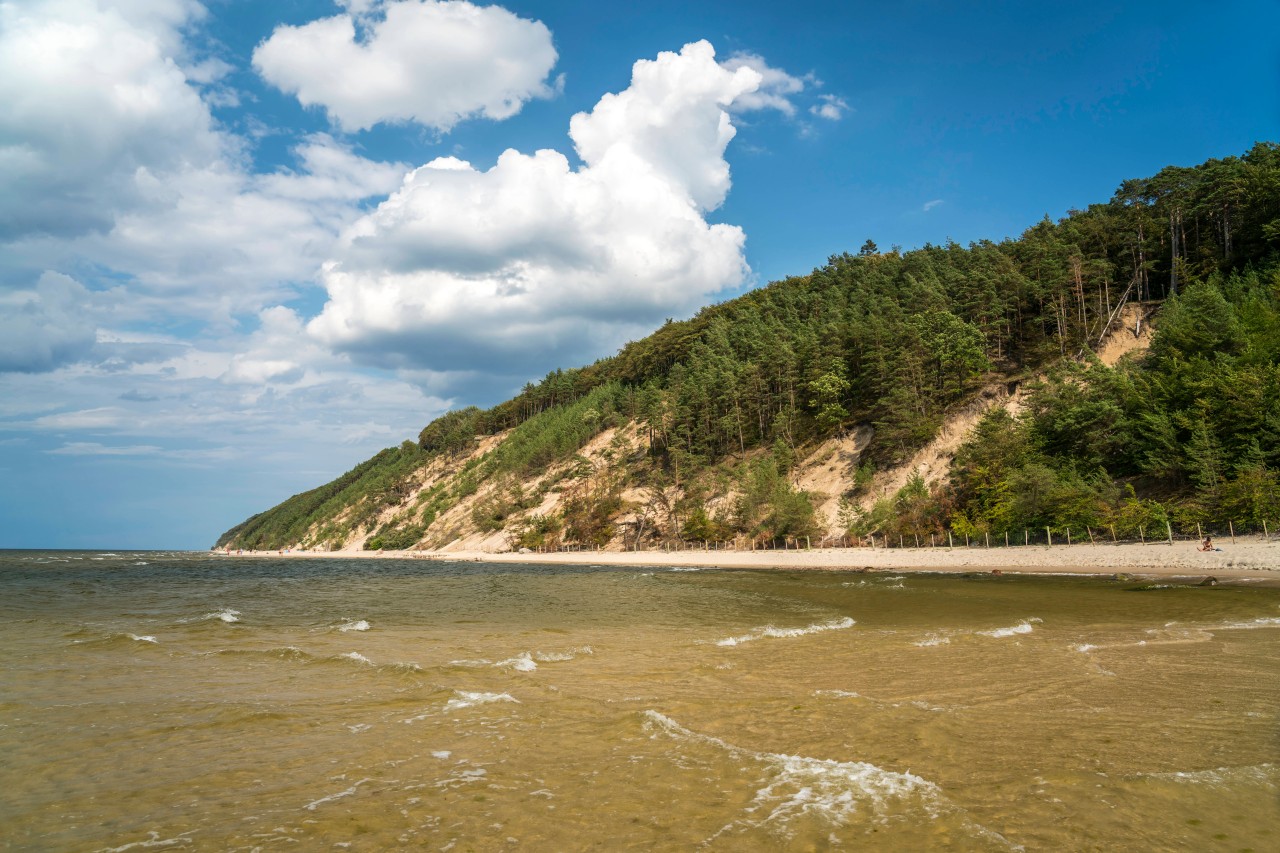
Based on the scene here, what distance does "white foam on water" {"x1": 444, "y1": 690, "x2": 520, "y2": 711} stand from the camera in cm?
1060

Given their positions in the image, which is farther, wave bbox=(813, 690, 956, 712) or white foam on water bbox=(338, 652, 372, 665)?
white foam on water bbox=(338, 652, 372, 665)

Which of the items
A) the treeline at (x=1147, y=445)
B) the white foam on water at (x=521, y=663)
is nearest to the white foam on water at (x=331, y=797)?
the white foam on water at (x=521, y=663)

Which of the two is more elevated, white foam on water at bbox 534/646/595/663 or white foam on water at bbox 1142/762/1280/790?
Answer: white foam on water at bbox 1142/762/1280/790

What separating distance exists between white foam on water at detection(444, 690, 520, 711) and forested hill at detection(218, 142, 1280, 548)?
4428cm

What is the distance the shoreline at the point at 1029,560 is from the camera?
32.0m

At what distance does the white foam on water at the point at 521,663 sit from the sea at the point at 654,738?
0.45ft

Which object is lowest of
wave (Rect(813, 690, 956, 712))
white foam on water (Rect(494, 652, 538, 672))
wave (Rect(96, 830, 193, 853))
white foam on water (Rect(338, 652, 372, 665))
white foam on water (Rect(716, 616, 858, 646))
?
white foam on water (Rect(716, 616, 858, 646))

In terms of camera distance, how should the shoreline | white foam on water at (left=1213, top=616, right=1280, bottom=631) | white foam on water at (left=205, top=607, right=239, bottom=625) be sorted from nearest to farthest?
white foam on water at (left=1213, top=616, right=1280, bottom=631), white foam on water at (left=205, top=607, right=239, bottom=625), the shoreline

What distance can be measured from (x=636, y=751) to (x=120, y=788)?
20.0 ft

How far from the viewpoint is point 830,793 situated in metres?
6.50

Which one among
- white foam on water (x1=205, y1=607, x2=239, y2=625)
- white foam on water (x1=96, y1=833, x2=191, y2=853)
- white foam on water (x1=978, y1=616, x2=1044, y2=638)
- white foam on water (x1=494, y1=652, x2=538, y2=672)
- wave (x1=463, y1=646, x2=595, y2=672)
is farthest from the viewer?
white foam on water (x1=205, y1=607, x2=239, y2=625)

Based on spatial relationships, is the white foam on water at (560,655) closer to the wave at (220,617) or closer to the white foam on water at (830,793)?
the white foam on water at (830,793)

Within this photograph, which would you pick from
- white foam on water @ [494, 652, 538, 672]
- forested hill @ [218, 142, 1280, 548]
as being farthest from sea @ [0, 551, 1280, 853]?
forested hill @ [218, 142, 1280, 548]

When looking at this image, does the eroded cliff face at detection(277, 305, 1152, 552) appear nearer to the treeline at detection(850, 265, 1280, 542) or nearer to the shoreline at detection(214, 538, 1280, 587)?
the treeline at detection(850, 265, 1280, 542)
